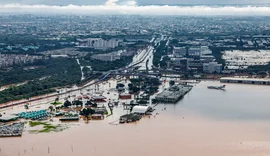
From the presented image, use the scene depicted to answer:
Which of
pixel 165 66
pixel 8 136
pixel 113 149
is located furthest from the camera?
pixel 165 66

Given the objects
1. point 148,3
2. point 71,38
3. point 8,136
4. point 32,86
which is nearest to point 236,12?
point 148,3

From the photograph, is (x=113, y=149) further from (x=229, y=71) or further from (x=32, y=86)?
(x=229, y=71)

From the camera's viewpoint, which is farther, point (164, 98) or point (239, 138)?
point (164, 98)

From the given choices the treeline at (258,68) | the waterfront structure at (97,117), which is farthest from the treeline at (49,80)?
the treeline at (258,68)

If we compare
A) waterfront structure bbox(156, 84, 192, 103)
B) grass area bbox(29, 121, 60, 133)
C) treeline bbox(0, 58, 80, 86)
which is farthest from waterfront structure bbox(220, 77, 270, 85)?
grass area bbox(29, 121, 60, 133)

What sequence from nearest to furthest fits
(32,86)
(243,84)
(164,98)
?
(164,98), (32,86), (243,84)
